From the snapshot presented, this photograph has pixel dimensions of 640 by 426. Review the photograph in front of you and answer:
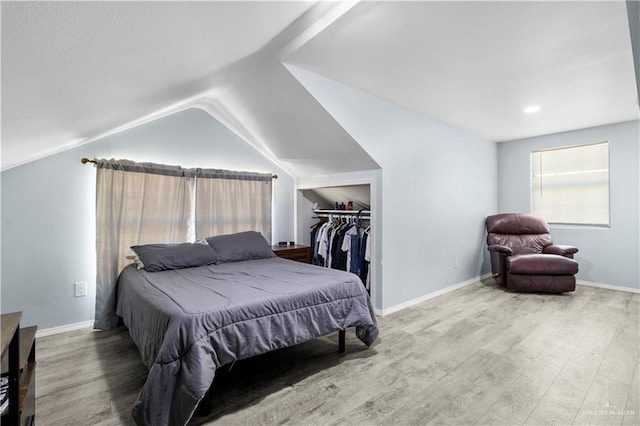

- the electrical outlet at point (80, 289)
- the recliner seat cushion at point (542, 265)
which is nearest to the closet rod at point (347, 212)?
the recliner seat cushion at point (542, 265)

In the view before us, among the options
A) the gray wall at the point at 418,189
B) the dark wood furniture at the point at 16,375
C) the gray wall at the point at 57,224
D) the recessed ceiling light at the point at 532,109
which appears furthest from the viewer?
the recessed ceiling light at the point at 532,109

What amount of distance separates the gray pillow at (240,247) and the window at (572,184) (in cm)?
465

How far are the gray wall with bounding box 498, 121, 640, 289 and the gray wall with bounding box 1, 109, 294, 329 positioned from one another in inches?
230

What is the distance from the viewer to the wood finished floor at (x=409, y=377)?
1.82 metres

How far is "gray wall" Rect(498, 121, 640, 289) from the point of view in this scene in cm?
432

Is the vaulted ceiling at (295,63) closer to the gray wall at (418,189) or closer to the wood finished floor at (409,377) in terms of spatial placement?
the gray wall at (418,189)

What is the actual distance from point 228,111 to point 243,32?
2.01m

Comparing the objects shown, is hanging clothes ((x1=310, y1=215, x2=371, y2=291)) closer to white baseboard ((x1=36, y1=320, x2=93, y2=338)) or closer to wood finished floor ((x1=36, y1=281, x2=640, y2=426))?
wood finished floor ((x1=36, y1=281, x2=640, y2=426))

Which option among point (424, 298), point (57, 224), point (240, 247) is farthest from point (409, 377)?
point (57, 224)

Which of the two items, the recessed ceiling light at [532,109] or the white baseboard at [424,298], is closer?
the white baseboard at [424,298]

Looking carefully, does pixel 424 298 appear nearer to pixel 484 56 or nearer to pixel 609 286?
pixel 484 56

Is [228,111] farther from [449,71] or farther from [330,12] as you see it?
[449,71]

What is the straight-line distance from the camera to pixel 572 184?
Answer: 493cm

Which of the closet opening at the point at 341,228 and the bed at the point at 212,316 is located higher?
the closet opening at the point at 341,228
